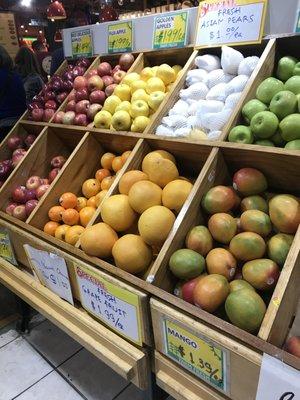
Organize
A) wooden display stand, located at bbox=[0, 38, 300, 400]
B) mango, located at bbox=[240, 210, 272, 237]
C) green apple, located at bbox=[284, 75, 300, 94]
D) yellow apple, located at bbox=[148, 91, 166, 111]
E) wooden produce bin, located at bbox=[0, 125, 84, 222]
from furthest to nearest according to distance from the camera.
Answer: wooden produce bin, located at bbox=[0, 125, 84, 222] → yellow apple, located at bbox=[148, 91, 166, 111] → green apple, located at bbox=[284, 75, 300, 94] → mango, located at bbox=[240, 210, 272, 237] → wooden display stand, located at bbox=[0, 38, 300, 400]

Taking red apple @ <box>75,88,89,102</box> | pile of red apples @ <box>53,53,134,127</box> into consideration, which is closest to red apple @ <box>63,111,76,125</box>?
pile of red apples @ <box>53,53,134,127</box>

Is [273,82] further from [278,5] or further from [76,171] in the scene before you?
[76,171]

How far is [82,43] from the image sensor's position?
230 centimetres

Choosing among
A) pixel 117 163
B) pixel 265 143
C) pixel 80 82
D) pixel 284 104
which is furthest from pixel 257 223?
pixel 80 82

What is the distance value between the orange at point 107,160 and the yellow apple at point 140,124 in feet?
0.78

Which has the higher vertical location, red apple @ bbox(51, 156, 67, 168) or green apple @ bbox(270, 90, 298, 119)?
green apple @ bbox(270, 90, 298, 119)

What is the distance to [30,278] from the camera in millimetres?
1660

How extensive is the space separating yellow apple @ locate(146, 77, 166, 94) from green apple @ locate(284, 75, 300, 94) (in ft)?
2.15

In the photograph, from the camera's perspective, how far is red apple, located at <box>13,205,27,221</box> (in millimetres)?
1740

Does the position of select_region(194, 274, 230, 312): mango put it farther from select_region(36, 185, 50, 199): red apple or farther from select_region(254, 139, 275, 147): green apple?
select_region(36, 185, 50, 199): red apple

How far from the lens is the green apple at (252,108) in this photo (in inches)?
47.6

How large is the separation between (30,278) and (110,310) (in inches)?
25.5

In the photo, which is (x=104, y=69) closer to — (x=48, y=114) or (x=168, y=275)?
(x=48, y=114)

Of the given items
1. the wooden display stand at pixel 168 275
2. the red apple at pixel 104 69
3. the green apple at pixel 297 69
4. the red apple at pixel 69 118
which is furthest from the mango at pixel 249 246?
the red apple at pixel 104 69
